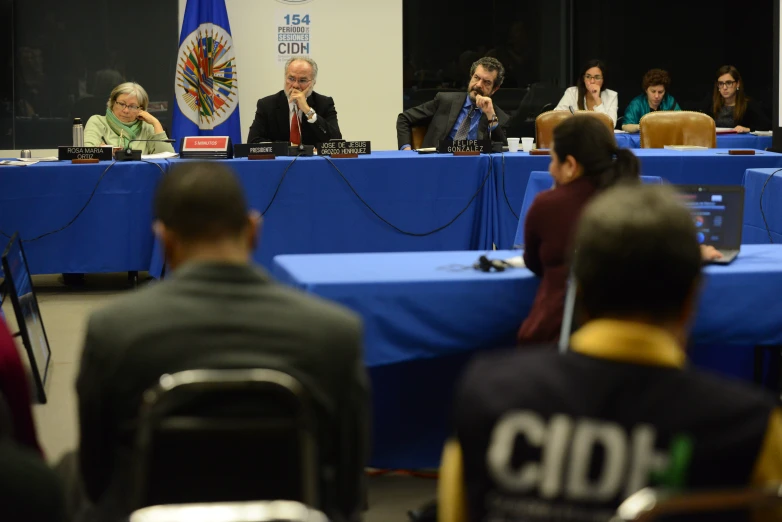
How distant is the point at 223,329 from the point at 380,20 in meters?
7.69

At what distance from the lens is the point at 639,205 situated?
47.8 inches

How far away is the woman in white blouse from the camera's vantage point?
26.8 feet

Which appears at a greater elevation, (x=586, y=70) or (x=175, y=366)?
(x=586, y=70)

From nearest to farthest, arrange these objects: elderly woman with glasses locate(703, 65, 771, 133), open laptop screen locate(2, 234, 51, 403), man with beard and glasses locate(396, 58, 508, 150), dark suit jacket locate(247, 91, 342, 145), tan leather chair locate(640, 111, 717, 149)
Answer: open laptop screen locate(2, 234, 51, 403)
man with beard and glasses locate(396, 58, 508, 150)
dark suit jacket locate(247, 91, 342, 145)
tan leather chair locate(640, 111, 717, 149)
elderly woman with glasses locate(703, 65, 771, 133)

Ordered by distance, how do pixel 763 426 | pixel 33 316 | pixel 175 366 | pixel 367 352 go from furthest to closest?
pixel 33 316 < pixel 367 352 < pixel 175 366 < pixel 763 426

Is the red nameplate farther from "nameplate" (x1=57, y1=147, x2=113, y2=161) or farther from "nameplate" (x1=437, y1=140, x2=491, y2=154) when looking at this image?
"nameplate" (x1=437, y1=140, x2=491, y2=154)

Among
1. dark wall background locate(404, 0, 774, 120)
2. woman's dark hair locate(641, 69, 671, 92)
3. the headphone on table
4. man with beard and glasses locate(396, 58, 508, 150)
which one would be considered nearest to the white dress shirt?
woman's dark hair locate(641, 69, 671, 92)

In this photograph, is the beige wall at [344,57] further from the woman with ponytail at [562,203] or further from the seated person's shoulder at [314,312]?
the seated person's shoulder at [314,312]

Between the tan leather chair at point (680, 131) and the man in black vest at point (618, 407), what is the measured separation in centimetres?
549

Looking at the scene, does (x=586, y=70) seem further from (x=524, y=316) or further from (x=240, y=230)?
(x=240, y=230)

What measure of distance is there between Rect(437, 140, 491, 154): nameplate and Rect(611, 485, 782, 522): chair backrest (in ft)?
14.6

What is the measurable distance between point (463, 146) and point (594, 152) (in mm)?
2807

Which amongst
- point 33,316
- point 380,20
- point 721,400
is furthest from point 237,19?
point 721,400

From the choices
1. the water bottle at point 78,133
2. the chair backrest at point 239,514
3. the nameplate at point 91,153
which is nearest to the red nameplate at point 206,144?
the nameplate at point 91,153
